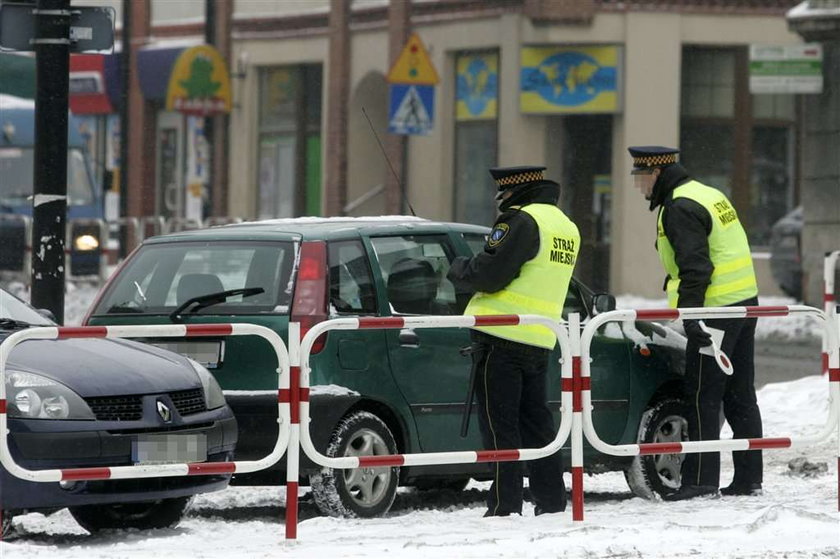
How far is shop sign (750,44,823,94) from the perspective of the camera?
23062 millimetres

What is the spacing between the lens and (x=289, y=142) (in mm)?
35469

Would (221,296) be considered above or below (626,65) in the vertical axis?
below

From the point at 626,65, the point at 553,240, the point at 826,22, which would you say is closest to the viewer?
the point at 553,240

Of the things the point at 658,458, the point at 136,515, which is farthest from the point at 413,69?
the point at 136,515

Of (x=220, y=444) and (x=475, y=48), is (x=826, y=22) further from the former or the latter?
(x=220, y=444)

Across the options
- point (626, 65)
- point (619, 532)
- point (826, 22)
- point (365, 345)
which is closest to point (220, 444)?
point (365, 345)

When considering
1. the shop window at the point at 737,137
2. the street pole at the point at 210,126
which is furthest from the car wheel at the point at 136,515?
the street pole at the point at 210,126

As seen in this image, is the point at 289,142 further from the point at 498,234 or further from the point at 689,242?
the point at 498,234

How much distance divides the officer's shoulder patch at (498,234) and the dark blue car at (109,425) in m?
1.45

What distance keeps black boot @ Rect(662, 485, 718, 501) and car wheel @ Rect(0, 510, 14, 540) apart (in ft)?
11.3

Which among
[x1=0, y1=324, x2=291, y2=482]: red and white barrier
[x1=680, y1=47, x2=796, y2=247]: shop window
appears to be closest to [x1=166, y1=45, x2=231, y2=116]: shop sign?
[x1=680, y1=47, x2=796, y2=247]: shop window

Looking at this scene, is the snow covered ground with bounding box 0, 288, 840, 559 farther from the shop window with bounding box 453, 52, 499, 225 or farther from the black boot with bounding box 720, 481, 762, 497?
the shop window with bounding box 453, 52, 499, 225

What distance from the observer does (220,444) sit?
896 cm

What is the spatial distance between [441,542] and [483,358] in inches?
51.4
